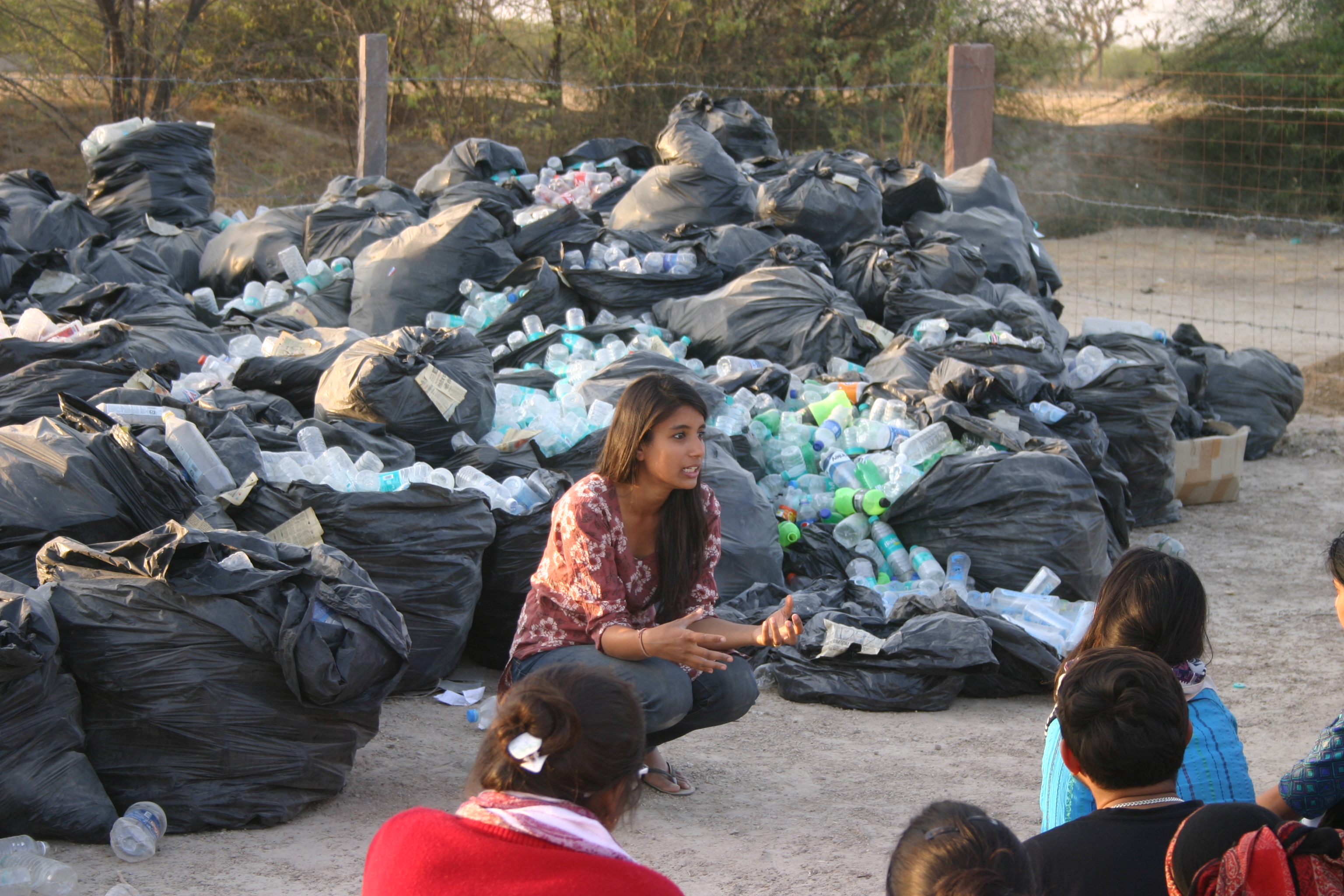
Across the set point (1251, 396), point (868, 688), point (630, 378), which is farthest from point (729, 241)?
point (1251, 396)

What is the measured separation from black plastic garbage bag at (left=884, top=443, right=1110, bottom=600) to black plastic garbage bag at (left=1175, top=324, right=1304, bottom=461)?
2.47 m

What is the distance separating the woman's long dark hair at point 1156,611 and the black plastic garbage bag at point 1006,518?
1.94m

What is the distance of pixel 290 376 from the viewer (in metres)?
3.95

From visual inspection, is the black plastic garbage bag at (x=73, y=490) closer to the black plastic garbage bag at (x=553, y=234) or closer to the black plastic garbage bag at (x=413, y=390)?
the black plastic garbage bag at (x=413, y=390)

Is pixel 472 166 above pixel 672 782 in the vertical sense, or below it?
above

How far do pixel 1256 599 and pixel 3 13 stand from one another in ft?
34.2

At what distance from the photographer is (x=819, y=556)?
12.8ft

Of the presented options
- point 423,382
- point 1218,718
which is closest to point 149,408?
point 423,382

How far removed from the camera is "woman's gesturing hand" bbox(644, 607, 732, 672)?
2.27 m

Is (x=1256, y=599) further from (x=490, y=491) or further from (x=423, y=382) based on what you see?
(x=423, y=382)

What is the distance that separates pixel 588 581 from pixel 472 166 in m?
4.79

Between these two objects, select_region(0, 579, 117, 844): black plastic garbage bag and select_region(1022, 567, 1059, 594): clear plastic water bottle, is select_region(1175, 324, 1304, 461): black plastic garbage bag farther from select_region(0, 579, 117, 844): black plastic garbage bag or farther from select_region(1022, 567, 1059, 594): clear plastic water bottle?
select_region(0, 579, 117, 844): black plastic garbage bag

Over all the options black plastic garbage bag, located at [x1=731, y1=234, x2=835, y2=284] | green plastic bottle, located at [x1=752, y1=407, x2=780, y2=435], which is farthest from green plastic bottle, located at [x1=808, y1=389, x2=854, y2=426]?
black plastic garbage bag, located at [x1=731, y1=234, x2=835, y2=284]

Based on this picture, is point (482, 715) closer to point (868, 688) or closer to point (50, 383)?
point (868, 688)
